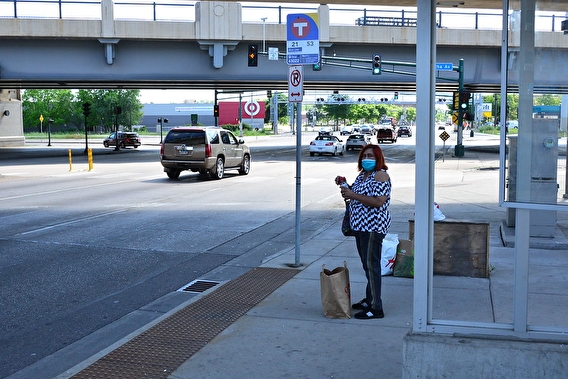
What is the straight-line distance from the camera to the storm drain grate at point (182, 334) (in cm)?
559

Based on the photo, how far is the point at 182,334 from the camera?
652cm

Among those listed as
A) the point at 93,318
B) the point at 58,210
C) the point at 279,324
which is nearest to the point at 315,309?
the point at 279,324

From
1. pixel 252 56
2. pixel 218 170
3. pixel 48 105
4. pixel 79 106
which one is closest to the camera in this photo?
pixel 218 170

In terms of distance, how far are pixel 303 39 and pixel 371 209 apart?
341cm

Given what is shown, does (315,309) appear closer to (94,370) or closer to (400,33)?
(94,370)

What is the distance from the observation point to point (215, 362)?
18.8 ft

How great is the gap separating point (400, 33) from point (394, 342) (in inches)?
1438

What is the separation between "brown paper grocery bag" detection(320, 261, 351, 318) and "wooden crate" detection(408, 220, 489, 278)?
2355mm

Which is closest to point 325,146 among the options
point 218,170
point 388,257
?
point 218,170

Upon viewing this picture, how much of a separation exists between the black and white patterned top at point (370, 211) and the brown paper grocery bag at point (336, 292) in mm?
432

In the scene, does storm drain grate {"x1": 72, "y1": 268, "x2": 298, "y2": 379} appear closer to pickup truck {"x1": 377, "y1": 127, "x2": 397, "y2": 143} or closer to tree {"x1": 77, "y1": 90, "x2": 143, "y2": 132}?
pickup truck {"x1": 377, "y1": 127, "x2": 397, "y2": 143}

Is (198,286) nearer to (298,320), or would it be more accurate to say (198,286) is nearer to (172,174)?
(298,320)

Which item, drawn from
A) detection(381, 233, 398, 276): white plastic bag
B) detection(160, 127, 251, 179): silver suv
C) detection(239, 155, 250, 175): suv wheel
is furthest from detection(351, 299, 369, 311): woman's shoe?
detection(239, 155, 250, 175): suv wheel

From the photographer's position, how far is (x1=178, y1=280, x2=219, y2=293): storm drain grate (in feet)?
28.8
